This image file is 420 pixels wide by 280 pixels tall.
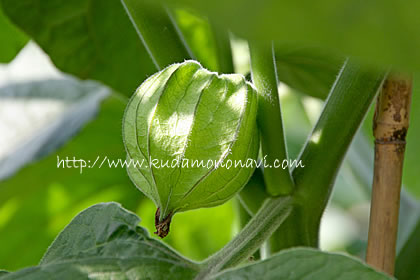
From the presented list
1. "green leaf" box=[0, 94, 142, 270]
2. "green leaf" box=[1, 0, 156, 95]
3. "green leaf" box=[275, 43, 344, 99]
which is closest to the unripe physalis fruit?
"green leaf" box=[275, 43, 344, 99]

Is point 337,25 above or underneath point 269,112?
above

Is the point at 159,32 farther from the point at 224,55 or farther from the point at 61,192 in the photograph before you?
the point at 61,192

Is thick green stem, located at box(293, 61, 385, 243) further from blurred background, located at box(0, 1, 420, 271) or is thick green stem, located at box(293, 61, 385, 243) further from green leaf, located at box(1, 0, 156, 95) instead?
green leaf, located at box(1, 0, 156, 95)

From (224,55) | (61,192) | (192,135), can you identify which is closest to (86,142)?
(61,192)

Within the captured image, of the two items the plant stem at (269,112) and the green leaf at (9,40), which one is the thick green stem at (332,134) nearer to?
the plant stem at (269,112)

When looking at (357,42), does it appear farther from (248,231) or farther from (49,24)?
(49,24)
